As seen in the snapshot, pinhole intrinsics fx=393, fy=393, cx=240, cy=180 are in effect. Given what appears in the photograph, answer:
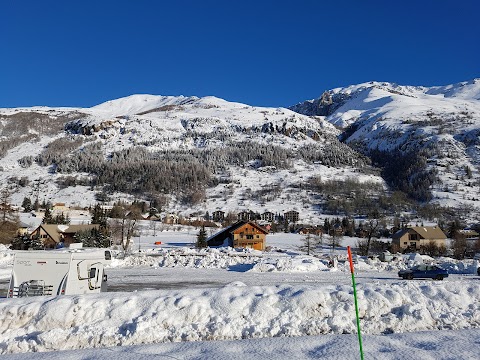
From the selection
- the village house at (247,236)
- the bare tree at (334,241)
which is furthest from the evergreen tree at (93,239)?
the bare tree at (334,241)

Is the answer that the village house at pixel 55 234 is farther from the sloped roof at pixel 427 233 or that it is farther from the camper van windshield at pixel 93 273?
the sloped roof at pixel 427 233

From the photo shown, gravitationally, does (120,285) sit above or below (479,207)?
below

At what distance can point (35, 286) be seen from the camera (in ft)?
45.6

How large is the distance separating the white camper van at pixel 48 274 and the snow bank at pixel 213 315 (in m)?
3.00

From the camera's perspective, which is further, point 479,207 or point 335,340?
point 479,207

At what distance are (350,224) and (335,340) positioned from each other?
126016mm

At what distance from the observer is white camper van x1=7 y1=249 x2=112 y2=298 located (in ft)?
45.5

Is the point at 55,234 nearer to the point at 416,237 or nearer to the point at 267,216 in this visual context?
the point at 416,237

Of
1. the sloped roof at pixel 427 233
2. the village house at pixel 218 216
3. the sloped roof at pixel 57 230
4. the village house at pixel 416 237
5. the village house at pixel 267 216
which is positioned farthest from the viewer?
the village house at pixel 267 216

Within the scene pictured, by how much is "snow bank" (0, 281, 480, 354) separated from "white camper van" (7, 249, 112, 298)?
3.00 meters

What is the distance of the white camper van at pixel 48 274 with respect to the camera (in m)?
13.9

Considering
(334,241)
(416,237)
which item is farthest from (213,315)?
(416,237)

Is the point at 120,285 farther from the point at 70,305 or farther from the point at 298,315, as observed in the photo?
the point at 298,315

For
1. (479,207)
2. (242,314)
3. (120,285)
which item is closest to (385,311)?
(242,314)
